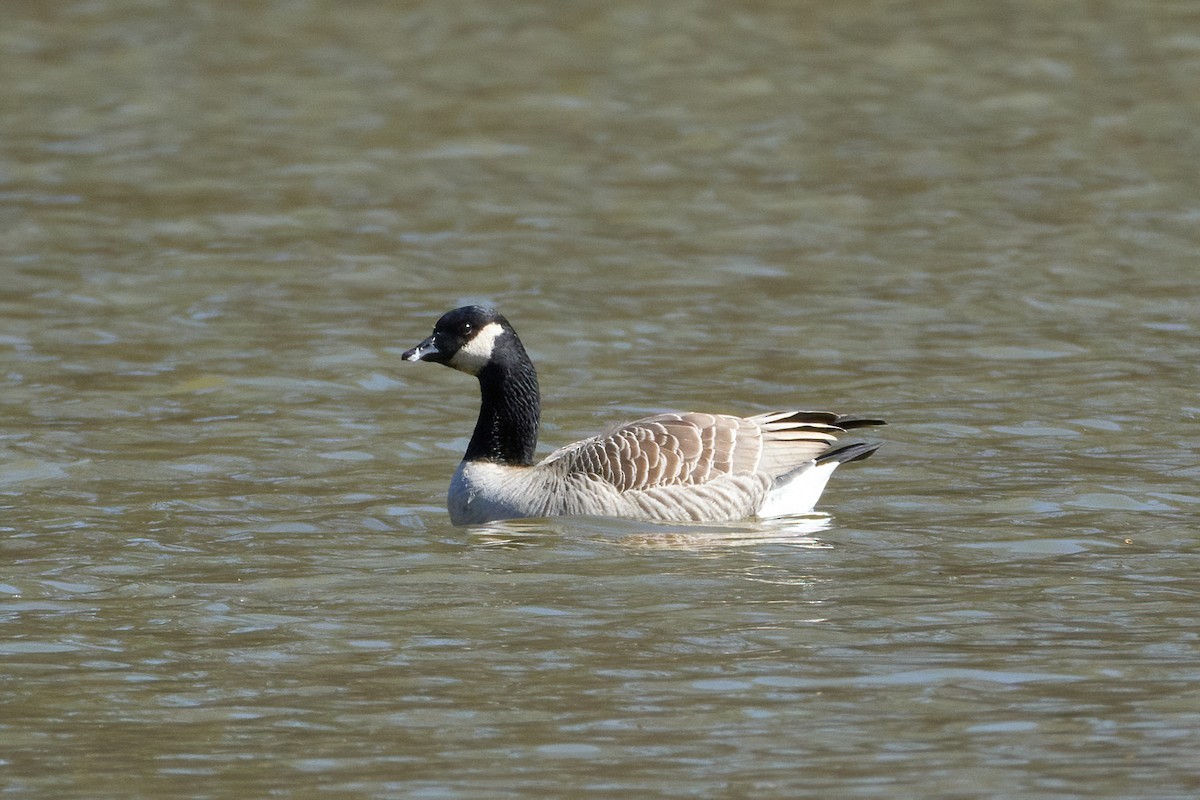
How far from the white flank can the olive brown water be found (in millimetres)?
160

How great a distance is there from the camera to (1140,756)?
7438 millimetres

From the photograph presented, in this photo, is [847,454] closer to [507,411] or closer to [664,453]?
[664,453]

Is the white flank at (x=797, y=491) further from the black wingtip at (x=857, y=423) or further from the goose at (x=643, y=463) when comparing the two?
the black wingtip at (x=857, y=423)

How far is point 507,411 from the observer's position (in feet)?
39.9

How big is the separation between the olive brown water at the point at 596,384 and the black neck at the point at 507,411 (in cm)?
65

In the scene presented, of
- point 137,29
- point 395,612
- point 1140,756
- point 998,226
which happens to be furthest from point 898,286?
point 137,29

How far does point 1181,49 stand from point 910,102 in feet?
13.7

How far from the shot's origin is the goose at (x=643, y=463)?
11.6 meters

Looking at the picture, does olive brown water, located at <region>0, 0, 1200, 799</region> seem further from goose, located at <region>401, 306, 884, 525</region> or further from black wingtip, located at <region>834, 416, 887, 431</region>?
black wingtip, located at <region>834, 416, 887, 431</region>

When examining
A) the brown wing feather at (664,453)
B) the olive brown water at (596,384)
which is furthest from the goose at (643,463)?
the olive brown water at (596,384)

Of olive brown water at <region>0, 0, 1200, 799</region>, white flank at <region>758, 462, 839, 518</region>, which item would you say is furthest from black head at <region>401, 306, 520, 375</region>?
white flank at <region>758, 462, 839, 518</region>

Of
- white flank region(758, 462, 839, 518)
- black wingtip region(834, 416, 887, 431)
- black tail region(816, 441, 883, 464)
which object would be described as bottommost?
white flank region(758, 462, 839, 518)

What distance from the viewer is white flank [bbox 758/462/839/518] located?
38.5 ft

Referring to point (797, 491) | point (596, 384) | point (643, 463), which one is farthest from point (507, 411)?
point (596, 384)
